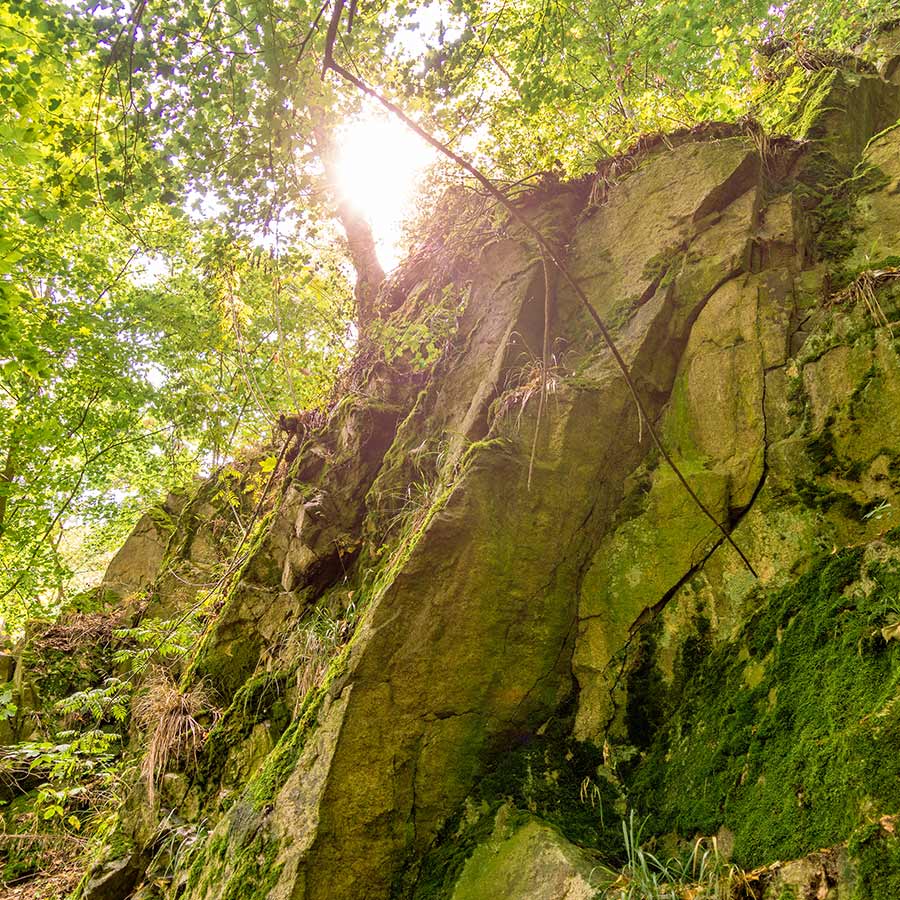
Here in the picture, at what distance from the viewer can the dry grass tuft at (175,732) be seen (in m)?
4.80

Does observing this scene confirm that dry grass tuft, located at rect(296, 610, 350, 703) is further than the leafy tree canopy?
Yes

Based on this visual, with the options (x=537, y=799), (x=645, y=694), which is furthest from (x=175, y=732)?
(x=645, y=694)

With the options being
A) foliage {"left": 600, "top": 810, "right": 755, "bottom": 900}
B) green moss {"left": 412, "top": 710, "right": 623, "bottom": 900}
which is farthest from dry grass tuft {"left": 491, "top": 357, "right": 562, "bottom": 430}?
foliage {"left": 600, "top": 810, "right": 755, "bottom": 900}

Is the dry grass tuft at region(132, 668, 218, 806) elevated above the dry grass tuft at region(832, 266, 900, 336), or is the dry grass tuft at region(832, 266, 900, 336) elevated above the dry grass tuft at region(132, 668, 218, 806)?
the dry grass tuft at region(832, 266, 900, 336)

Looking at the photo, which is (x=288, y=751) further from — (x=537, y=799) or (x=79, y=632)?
(x=79, y=632)

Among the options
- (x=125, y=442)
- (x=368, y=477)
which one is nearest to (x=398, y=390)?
(x=368, y=477)

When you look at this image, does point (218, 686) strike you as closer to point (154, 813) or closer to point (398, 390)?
point (154, 813)

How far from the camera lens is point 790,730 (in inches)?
94.6

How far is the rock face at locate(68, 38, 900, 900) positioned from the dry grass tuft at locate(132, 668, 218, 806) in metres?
0.23

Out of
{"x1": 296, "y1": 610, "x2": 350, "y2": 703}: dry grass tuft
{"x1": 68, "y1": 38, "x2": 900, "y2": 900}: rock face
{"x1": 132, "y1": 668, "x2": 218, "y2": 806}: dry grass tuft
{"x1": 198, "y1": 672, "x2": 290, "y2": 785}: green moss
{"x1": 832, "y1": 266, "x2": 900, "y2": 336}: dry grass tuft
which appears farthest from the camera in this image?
{"x1": 132, "y1": 668, "x2": 218, "y2": 806}: dry grass tuft

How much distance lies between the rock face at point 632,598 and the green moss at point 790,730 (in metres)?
0.01

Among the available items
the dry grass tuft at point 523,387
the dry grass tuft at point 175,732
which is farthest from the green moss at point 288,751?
the dry grass tuft at point 523,387

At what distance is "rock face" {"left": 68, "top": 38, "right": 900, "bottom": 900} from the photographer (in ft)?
8.29

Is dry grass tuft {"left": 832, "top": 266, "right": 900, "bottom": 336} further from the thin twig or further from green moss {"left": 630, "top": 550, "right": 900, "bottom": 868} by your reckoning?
the thin twig
